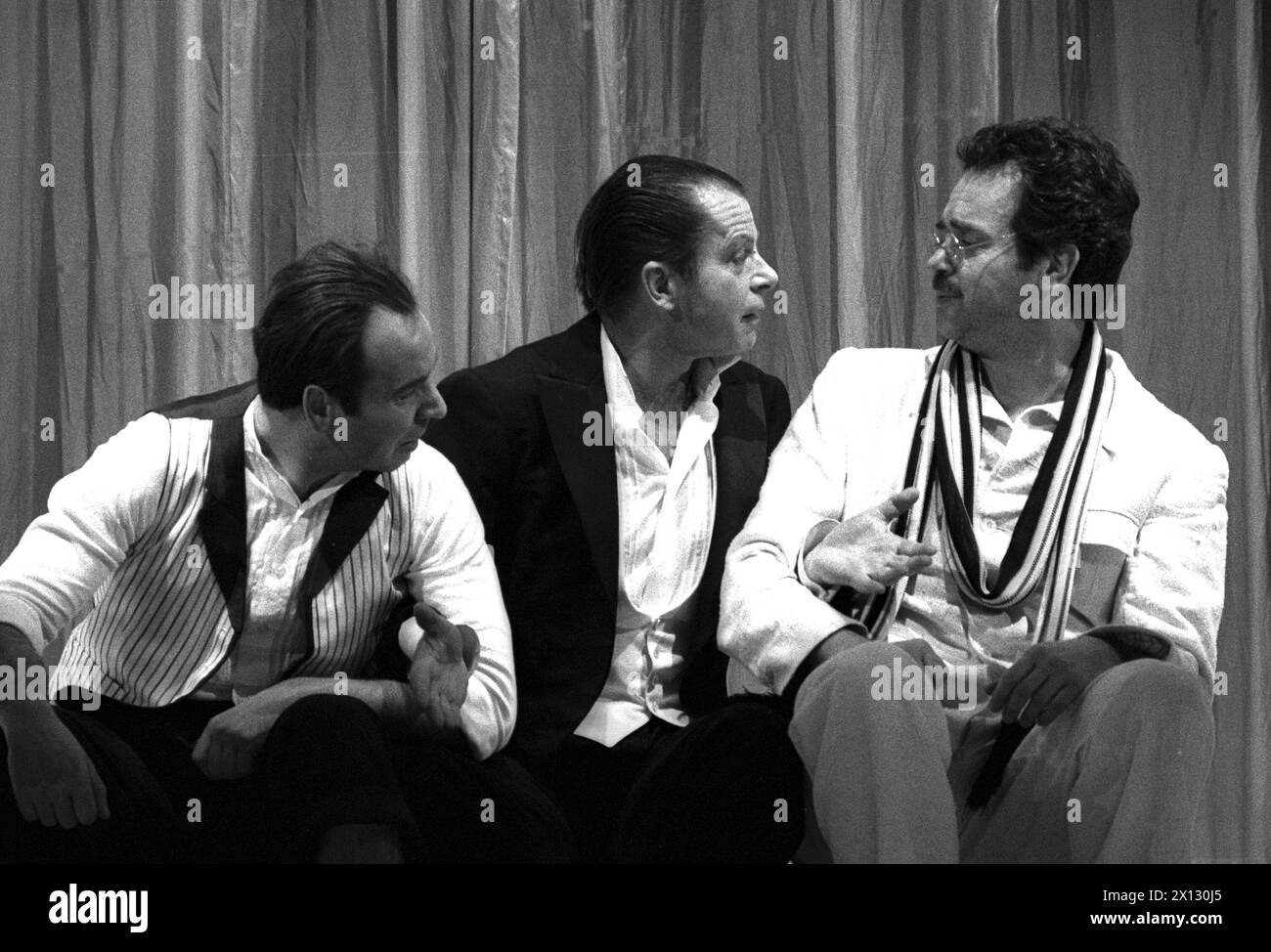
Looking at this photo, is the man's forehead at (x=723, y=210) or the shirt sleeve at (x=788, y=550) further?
the man's forehead at (x=723, y=210)

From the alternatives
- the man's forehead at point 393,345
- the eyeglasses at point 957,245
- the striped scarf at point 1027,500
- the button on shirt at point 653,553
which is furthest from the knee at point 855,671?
the man's forehead at point 393,345

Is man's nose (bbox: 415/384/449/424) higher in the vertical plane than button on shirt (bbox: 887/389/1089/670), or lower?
higher

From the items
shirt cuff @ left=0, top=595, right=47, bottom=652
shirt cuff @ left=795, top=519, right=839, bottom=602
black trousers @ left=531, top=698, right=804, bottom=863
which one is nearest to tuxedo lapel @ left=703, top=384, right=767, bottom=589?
shirt cuff @ left=795, top=519, right=839, bottom=602

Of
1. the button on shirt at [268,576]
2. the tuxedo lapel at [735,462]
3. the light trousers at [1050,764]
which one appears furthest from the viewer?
the tuxedo lapel at [735,462]

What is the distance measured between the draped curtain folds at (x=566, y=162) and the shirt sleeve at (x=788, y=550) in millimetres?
169

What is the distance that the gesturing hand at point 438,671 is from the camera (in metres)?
2.02

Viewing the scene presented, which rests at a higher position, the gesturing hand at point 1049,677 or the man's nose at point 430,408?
the man's nose at point 430,408

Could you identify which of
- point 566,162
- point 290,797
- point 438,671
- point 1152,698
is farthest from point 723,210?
point 290,797

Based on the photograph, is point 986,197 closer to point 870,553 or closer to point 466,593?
point 870,553

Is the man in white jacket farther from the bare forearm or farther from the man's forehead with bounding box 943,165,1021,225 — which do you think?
the bare forearm

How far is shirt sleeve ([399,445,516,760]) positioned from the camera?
6.77 ft

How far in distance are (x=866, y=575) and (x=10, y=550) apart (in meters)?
1.17

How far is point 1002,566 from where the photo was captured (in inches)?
82.1

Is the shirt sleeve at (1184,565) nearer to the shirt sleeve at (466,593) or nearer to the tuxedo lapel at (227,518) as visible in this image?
the shirt sleeve at (466,593)
